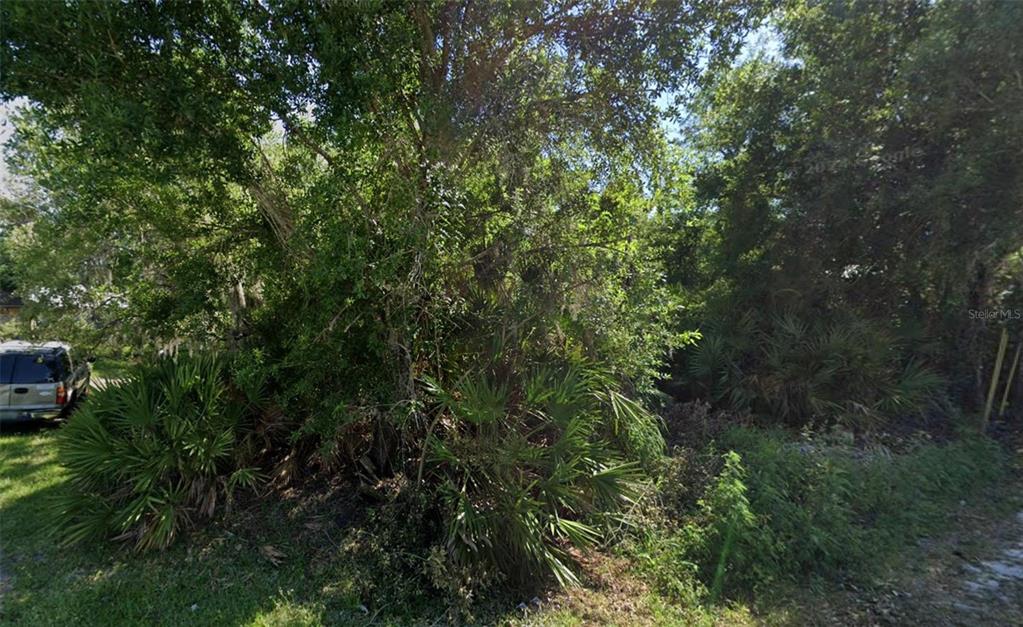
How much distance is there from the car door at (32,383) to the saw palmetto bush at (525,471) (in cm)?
781

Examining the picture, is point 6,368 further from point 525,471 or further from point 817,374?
point 817,374

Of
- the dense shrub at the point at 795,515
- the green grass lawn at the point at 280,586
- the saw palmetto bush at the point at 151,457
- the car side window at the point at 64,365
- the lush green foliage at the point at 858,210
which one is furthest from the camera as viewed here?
the car side window at the point at 64,365

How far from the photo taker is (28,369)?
29.4 feet

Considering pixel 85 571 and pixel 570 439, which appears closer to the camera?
pixel 85 571

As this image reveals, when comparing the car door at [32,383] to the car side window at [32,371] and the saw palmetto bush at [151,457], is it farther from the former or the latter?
the saw palmetto bush at [151,457]

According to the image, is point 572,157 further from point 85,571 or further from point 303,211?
point 85,571

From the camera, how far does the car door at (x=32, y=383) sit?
8.89m

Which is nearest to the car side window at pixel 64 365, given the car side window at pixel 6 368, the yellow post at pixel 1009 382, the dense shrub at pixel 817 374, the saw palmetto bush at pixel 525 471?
the car side window at pixel 6 368

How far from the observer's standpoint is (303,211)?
4906 millimetres

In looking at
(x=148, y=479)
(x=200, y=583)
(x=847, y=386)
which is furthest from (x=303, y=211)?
(x=847, y=386)

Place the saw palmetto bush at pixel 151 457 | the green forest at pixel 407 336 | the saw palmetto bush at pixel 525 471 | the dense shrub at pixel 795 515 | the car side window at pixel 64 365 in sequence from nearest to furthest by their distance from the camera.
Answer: the green forest at pixel 407 336 → the saw palmetto bush at pixel 525 471 → the saw palmetto bush at pixel 151 457 → the dense shrub at pixel 795 515 → the car side window at pixel 64 365

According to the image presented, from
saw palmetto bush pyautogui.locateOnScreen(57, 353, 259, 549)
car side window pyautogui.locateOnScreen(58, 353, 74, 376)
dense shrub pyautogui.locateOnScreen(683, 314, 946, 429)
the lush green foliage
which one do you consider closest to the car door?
car side window pyautogui.locateOnScreen(58, 353, 74, 376)

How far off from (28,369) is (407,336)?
7.99 metres

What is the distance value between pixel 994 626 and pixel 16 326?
12.0 m
